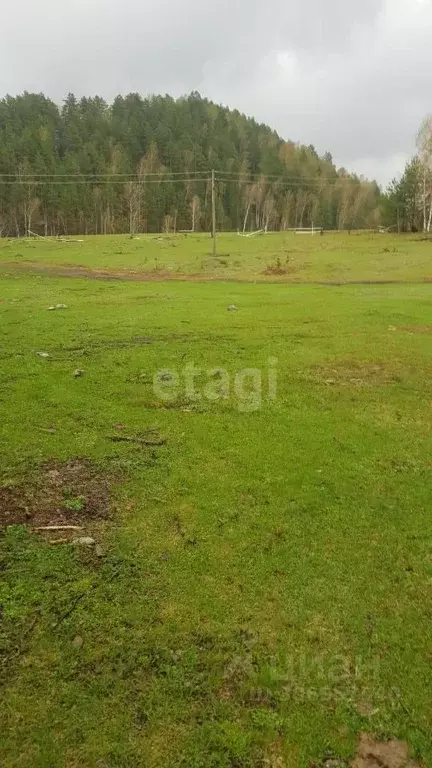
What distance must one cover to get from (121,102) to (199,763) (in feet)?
466

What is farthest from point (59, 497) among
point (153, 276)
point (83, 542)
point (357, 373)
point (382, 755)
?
point (153, 276)

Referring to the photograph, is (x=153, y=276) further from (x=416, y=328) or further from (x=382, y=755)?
(x=382, y=755)

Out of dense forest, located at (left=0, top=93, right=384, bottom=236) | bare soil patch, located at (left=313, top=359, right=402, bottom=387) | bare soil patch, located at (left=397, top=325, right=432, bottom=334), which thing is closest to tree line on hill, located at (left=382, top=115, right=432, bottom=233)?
dense forest, located at (left=0, top=93, right=384, bottom=236)

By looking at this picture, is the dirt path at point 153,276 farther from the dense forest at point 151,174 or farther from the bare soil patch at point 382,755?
the dense forest at point 151,174

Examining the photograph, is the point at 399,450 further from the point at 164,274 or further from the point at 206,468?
the point at 164,274

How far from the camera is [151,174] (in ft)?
315

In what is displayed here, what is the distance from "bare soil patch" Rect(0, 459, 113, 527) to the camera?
5.43m

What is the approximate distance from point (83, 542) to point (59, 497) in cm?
100

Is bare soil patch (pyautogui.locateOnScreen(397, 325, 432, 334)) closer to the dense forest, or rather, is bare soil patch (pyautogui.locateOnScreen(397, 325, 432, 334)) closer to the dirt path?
the dirt path

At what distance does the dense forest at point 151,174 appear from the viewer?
276ft
